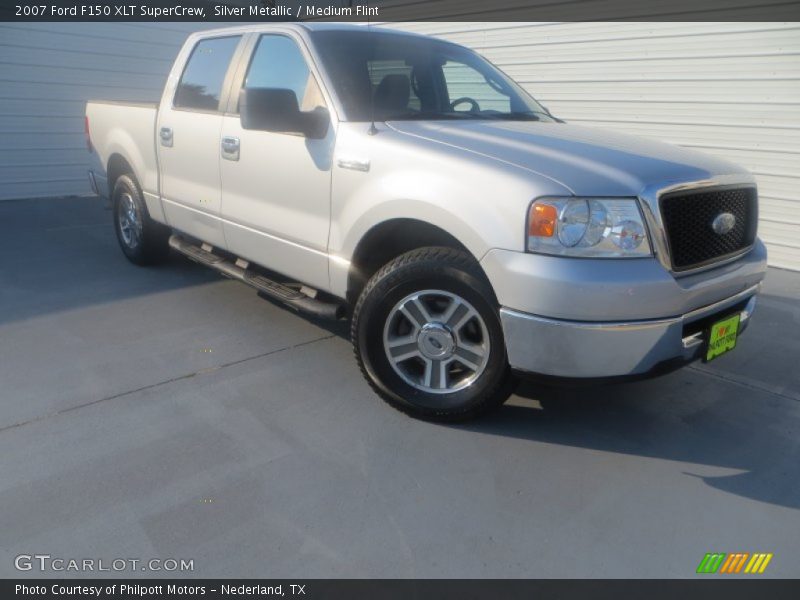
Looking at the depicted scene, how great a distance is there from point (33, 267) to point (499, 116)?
177 inches

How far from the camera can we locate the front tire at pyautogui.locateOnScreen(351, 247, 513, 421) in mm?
2824

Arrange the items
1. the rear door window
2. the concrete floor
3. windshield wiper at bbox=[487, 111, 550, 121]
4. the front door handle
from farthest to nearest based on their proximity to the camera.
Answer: the rear door window < the front door handle < windshield wiper at bbox=[487, 111, 550, 121] < the concrete floor

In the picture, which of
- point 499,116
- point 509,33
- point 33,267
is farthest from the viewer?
point 509,33

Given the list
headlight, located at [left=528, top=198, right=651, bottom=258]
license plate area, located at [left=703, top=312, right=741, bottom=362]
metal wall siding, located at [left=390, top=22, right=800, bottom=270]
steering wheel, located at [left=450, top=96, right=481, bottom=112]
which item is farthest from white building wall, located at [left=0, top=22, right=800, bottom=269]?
headlight, located at [left=528, top=198, right=651, bottom=258]

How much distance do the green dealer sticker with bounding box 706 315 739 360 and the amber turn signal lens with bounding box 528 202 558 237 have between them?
912 mm

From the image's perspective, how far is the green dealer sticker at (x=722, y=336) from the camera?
274cm

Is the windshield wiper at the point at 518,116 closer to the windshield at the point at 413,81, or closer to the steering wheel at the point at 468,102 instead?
the windshield at the point at 413,81

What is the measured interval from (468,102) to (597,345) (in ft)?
6.60

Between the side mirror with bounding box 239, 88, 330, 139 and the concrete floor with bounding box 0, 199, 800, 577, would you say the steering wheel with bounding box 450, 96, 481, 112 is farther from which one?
the concrete floor with bounding box 0, 199, 800, 577

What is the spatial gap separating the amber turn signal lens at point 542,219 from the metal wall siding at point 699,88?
15.4ft

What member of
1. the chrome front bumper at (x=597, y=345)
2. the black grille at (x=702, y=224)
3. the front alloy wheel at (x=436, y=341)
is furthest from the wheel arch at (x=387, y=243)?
the black grille at (x=702, y=224)

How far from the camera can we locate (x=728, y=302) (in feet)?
9.53
